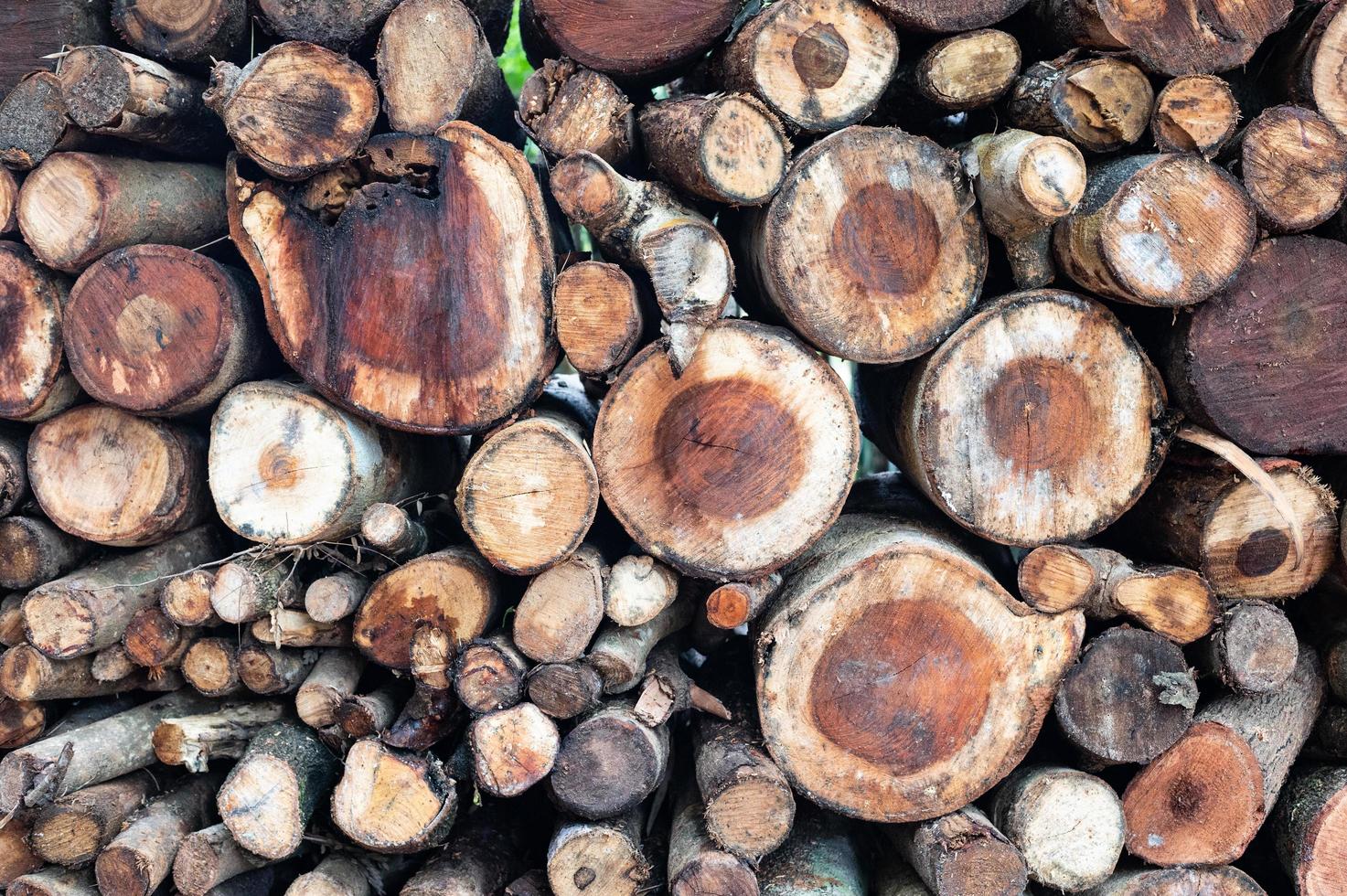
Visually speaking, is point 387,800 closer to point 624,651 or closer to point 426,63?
point 624,651

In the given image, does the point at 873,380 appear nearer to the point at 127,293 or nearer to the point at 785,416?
the point at 785,416

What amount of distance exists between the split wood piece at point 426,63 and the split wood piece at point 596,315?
0.55 m

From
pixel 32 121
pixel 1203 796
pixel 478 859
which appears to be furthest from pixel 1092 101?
pixel 32 121

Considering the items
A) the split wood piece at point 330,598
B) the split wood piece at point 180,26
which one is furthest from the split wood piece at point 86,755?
the split wood piece at point 180,26

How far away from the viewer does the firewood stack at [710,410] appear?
2.38 meters

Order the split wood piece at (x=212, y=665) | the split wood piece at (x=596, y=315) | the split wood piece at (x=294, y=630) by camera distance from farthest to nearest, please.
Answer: the split wood piece at (x=212, y=665) → the split wood piece at (x=294, y=630) → the split wood piece at (x=596, y=315)

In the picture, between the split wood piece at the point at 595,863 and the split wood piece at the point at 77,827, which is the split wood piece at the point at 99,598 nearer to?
the split wood piece at the point at 77,827

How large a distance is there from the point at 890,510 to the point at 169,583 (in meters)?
2.08

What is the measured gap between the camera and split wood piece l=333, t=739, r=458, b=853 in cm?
244

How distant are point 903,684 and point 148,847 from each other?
2012 mm

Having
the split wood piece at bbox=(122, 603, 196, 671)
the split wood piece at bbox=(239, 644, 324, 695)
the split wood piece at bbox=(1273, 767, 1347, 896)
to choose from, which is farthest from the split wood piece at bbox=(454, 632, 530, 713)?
the split wood piece at bbox=(1273, 767, 1347, 896)

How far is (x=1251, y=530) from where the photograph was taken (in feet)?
8.23

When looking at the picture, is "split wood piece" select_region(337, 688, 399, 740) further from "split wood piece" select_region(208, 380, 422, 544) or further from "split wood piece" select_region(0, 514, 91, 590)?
"split wood piece" select_region(0, 514, 91, 590)

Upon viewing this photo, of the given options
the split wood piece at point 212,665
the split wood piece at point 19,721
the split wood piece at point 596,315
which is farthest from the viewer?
the split wood piece at point 19,721
